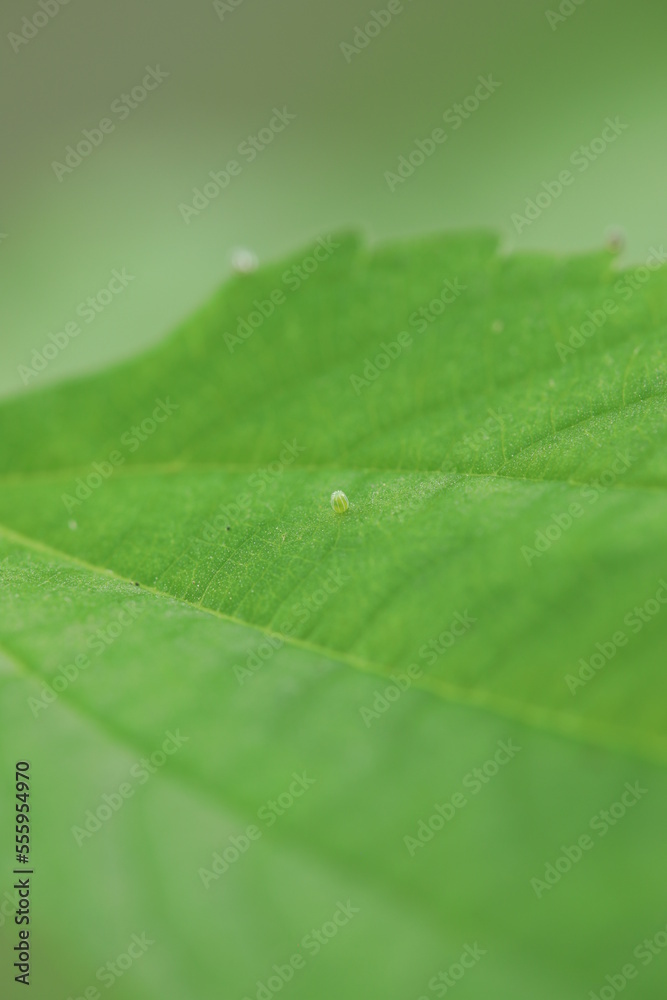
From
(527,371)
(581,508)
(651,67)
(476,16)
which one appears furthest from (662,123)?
(581,508)

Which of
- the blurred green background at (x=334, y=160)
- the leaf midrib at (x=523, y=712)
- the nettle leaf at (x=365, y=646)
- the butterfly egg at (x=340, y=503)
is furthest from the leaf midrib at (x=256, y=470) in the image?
the blurred green background at (x=334, y=160)

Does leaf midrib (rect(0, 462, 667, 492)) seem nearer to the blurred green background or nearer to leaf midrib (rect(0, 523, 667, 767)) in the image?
leaf midrib (rect(0, 523, 667, 767))

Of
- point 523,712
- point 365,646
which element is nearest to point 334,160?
point 365,646

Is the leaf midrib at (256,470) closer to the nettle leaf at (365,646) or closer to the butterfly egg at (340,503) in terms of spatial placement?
the nettle leaf at (365,646)

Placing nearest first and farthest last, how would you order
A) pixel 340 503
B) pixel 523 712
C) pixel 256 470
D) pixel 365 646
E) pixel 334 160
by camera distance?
pixel 523 712
pixel 365 646
pixel 340 503
pixel 256 470
pixel 334 160

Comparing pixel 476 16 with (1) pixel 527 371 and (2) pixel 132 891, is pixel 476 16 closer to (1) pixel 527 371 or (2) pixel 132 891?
(1) pixel 527 371

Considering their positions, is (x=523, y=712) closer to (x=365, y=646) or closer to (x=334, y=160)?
(x=365, y=646)
